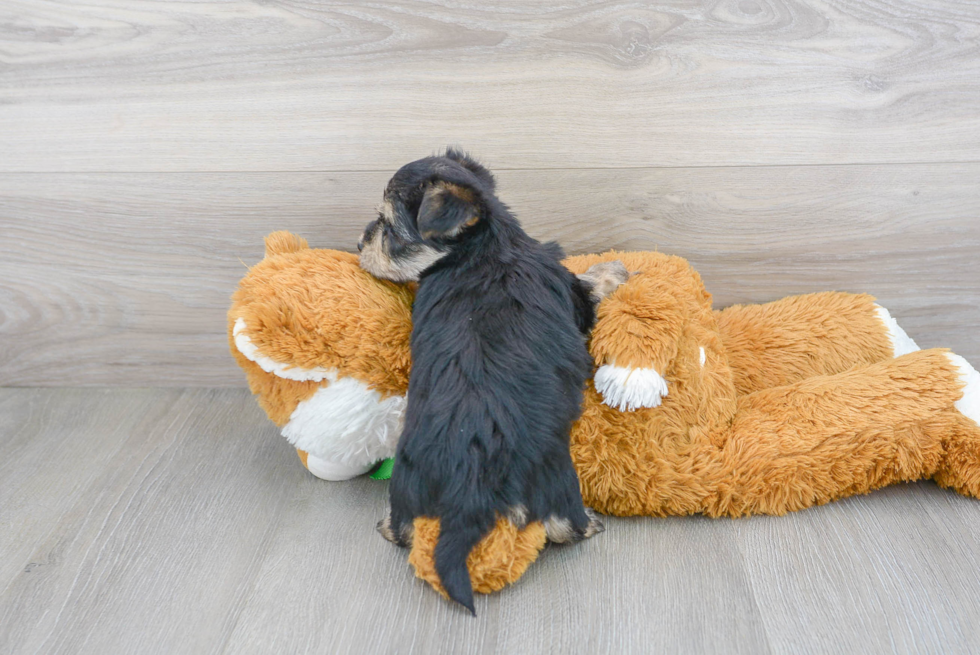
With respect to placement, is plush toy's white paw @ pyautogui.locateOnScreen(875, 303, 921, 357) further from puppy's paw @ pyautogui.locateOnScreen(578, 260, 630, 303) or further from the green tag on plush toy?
the green tag on plush toy

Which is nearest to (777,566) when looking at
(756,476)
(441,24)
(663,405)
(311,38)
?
(756,476)

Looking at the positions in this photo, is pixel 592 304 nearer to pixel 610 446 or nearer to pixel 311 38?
pixel 610 446

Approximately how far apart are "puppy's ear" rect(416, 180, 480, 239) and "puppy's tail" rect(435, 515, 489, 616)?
43cm

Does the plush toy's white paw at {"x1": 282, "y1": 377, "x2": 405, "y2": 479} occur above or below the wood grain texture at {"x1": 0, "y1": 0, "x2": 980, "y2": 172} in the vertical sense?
below

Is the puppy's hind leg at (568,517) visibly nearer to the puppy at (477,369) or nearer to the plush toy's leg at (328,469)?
the puppy at (477,369)

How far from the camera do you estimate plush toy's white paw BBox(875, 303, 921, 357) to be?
1.37 meters

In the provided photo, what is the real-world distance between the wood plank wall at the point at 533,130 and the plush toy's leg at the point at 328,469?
1.57ft

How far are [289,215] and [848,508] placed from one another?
124 centimetres

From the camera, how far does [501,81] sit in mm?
1341

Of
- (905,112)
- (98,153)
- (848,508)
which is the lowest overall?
(848,508)

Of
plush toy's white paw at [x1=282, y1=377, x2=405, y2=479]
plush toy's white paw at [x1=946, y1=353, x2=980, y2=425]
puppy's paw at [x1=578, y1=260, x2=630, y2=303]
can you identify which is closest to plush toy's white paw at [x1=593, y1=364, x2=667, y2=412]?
puppy's paw at [x1=578, y1=260, x2=630, y2=303]

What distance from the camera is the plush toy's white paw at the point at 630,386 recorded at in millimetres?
1077

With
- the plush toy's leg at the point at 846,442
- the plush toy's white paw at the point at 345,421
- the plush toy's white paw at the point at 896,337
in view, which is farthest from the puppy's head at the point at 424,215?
the plush toy's white paw at the point at 896,337

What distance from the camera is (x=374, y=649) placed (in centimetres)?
96
